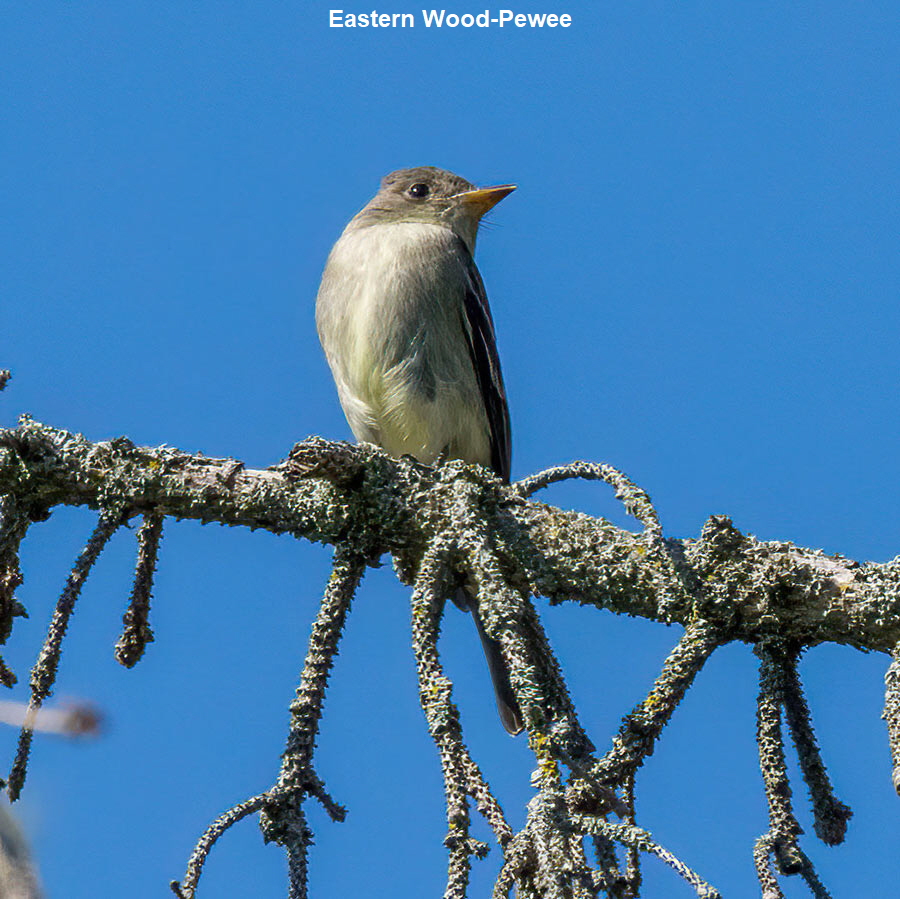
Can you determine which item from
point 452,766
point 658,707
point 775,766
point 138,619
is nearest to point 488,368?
point 138,619

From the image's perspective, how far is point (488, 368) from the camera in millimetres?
6219

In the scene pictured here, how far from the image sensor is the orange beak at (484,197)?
23.2 ft

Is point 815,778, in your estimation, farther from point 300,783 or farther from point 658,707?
point 300,783

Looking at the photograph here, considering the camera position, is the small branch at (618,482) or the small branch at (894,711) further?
the small branch at (618,482)

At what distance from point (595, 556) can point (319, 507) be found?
0.80 meters

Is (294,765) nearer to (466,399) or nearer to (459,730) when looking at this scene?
(459,730)

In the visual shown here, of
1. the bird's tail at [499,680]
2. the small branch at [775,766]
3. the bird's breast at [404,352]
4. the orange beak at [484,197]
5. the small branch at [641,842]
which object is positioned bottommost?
the small branch at [641,842]

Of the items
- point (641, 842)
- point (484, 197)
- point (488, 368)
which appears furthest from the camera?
point (484, 197)

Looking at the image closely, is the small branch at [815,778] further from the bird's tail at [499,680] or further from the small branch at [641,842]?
the bird's tail at [499,680]

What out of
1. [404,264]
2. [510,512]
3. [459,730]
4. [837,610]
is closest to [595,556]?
[510,512]

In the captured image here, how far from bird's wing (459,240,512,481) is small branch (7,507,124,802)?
10.2ft

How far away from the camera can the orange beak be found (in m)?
7.07

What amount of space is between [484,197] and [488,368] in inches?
52.2

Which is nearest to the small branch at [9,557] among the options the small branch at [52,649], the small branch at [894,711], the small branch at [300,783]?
the small branch at [52,649]
